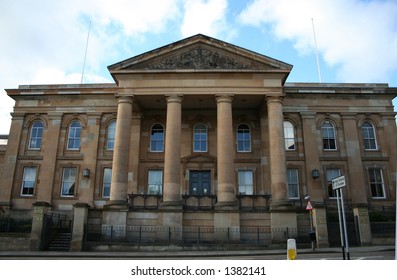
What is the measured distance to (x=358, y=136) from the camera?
1174 inches

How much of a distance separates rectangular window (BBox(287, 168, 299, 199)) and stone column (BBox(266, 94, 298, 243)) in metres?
5.07

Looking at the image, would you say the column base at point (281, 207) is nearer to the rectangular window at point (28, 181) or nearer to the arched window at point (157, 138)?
the arched window at point (157, 138)

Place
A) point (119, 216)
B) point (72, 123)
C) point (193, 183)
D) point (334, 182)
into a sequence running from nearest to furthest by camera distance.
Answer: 1. point (334, 182)
2. point (119, 216)
3. point (193, 183)
4. point (72, 123)

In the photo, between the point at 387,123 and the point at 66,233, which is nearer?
the point at 66,233

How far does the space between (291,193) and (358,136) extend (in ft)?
24.3

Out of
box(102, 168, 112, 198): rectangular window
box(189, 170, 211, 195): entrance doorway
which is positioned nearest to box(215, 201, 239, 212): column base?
box(189, 170, 211, 195): entrance doorway

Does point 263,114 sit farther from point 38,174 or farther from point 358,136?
point 38,174

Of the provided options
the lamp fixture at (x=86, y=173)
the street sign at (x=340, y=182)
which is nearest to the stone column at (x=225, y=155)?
the lamp fixture at (x=86, y=173)

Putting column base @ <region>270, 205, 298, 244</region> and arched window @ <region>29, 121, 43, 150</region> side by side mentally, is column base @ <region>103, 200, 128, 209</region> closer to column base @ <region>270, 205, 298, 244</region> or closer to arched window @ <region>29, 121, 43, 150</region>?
column base @ <region>270, 205, 298, 244</region>

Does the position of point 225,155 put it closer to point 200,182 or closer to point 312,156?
point 200,182

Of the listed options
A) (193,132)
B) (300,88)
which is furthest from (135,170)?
(300,88)

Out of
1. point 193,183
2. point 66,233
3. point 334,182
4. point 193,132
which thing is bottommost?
Result: point 66,233

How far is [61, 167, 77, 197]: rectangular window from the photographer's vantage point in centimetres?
2897

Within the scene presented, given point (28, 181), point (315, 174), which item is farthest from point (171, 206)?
point (28, 181)
